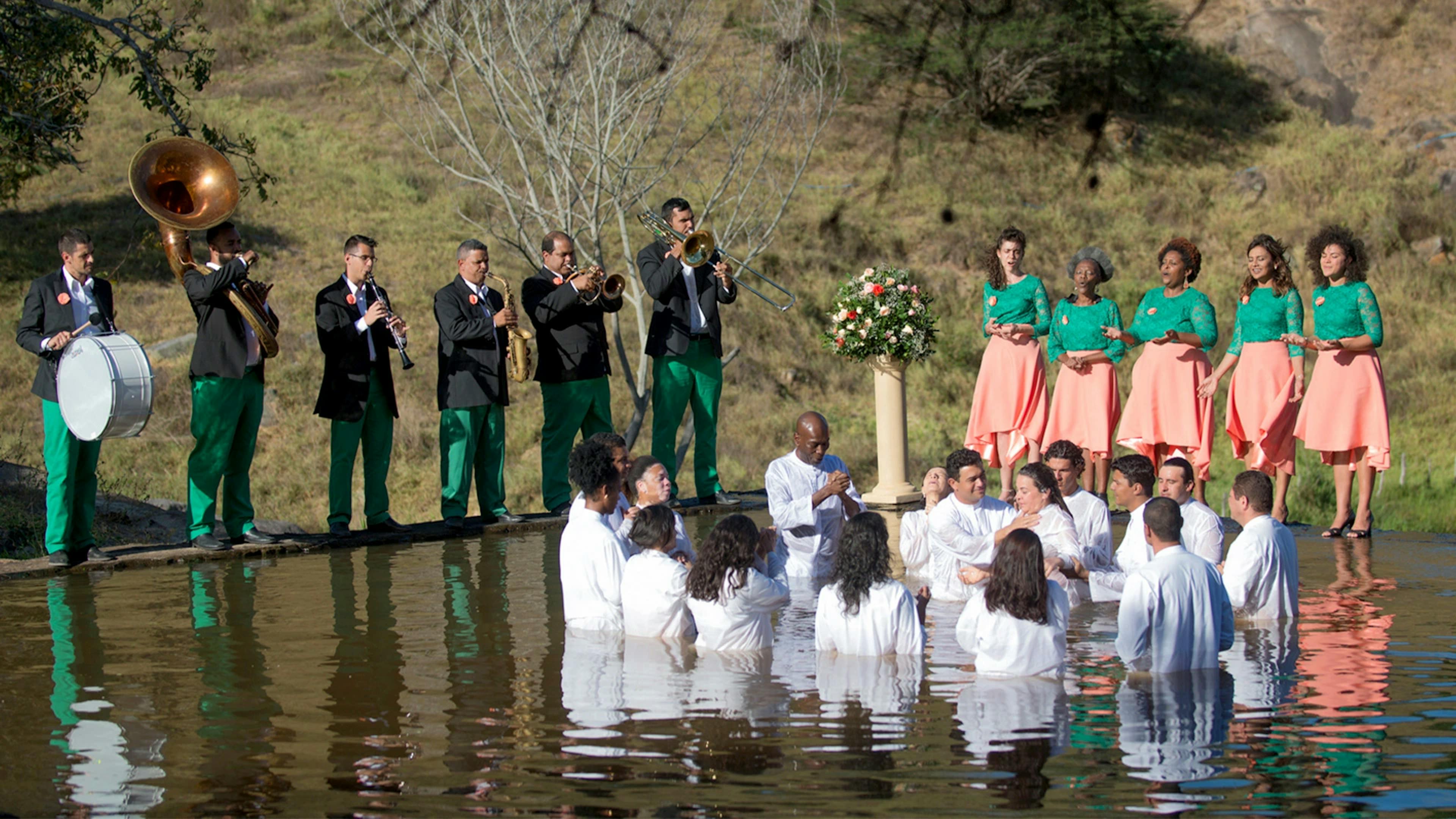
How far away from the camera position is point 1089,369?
39.1 feet

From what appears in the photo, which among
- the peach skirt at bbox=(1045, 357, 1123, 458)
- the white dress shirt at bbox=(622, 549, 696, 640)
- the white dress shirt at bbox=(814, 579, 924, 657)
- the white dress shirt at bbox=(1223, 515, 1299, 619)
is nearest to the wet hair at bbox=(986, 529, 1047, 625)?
the white dress shirt at bbox=(814, 579, 924, 657)

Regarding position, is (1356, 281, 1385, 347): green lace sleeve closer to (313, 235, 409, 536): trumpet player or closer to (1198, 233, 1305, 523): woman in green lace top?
(1198, 233, 1305, 523): woman in green lace top

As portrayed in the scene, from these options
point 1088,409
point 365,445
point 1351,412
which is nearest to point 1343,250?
point 1351,412

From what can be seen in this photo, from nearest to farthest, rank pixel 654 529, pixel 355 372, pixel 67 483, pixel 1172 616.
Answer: pixel 1172 616 < pixel 654 529 < pixel 67 483 < pixel 355 372

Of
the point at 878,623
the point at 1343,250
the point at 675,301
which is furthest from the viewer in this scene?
the point at 675,301

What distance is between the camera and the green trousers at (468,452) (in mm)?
11609

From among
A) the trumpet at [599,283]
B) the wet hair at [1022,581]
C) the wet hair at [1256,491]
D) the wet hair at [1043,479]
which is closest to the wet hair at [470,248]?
the trumpet at [599,283]

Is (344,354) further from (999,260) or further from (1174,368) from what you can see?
(1174,368)

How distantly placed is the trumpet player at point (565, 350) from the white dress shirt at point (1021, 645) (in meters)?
5.43

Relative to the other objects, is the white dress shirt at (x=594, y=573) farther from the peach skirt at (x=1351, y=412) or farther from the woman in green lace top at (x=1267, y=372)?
the peach skirt at (x=1351, y=412)

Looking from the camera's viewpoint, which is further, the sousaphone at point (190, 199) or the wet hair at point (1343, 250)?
the wet hair at point (1343, 250)

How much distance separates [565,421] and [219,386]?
106 inches

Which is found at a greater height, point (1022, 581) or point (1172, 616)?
point (1022, 581)

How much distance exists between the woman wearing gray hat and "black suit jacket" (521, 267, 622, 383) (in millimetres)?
3519
